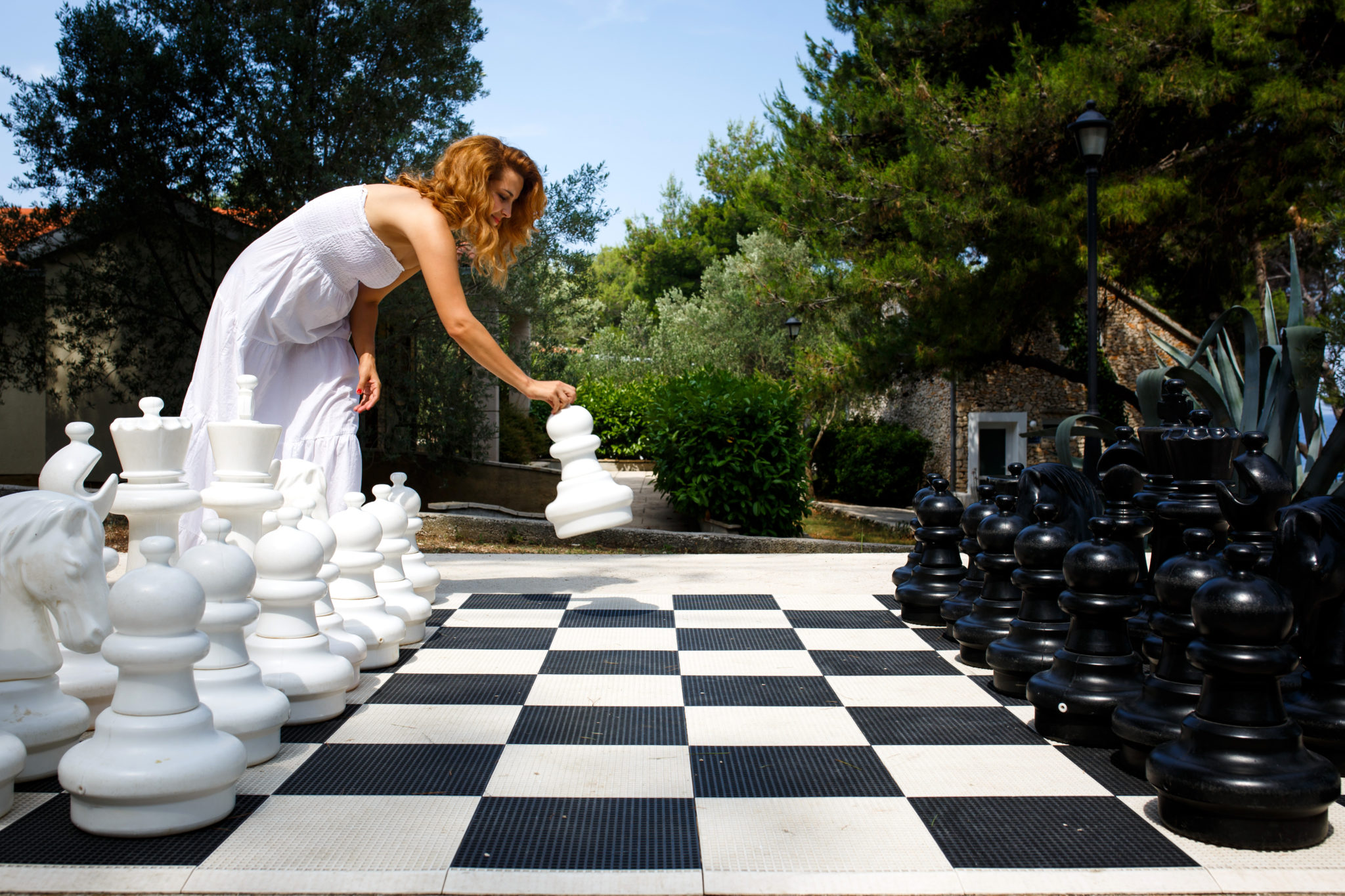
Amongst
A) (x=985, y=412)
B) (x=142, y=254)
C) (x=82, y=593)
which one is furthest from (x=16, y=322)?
(x=985, y=412)

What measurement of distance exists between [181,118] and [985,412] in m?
14.1

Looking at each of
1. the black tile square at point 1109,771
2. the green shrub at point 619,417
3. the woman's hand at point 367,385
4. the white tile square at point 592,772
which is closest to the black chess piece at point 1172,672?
the black tile square at point 1109,771

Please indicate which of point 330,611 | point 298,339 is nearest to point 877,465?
point 298,339

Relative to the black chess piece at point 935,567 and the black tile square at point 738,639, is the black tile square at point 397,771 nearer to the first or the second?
the black tile square at point 738,639

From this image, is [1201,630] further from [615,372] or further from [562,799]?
[615,372]

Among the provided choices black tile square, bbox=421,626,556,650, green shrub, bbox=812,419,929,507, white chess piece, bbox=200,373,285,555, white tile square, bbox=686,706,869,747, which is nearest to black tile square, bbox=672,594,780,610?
black tile square, bbox=421,626,556,650

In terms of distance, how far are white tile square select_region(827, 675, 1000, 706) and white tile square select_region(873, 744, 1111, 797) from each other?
278 mm

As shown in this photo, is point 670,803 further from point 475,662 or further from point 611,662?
point 475,662

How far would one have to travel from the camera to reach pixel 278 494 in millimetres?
1938

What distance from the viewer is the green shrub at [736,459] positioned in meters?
7.45

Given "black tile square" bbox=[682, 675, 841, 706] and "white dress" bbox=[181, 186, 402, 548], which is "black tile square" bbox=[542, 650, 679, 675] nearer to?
"black tile square" bbox=[682, 675, 841, 706]

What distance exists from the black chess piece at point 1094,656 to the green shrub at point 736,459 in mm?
5605

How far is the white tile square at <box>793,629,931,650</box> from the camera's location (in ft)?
8.08

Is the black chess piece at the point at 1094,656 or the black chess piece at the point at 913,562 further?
the black chess piece at the point at 913,562
